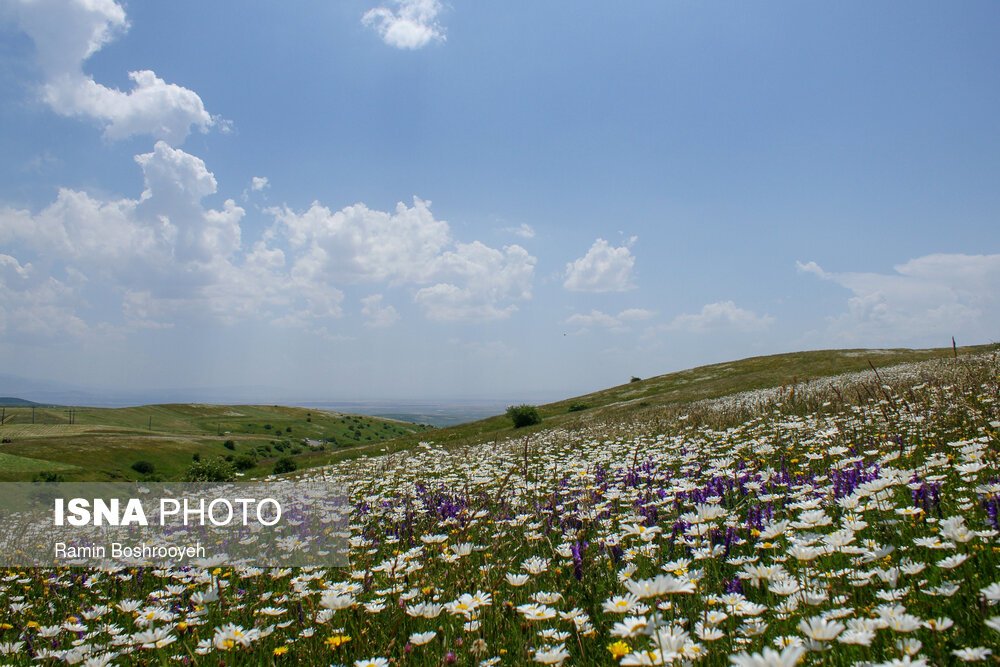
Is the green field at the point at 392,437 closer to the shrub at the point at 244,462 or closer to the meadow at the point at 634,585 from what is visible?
the shrub at the point at 244,462

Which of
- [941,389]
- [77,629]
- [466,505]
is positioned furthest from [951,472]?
[77,629]

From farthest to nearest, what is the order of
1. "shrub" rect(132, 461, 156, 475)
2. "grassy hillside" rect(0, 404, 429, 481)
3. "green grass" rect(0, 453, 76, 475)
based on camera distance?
"shrub" rect(132, 461, 156, 475), "grassy hillside" rect(0, 404, 429, 481), "green grass" rect(0, 453, 76, 475)

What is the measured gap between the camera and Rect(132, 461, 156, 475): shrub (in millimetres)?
74688

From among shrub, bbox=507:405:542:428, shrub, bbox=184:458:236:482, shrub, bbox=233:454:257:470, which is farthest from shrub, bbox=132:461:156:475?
shrub, bbox=507:405:542:428

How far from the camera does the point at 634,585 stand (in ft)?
8.50

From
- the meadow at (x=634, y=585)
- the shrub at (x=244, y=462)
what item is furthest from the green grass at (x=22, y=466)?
the meadow at (x=634, y=585)

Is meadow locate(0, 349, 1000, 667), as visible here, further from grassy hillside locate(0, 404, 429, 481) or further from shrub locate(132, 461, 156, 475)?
shrub locate(132, 461, 156, 475)

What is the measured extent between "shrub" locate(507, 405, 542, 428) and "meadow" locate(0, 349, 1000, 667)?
41763 millimetres

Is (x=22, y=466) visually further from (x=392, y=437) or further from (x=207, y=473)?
(x=392, y=437)

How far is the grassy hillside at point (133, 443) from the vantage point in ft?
184

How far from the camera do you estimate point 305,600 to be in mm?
5195

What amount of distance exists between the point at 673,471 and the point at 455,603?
6415 millimetres

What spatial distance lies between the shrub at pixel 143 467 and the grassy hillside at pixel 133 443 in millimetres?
1027

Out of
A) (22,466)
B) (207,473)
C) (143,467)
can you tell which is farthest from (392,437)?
(207,473)
